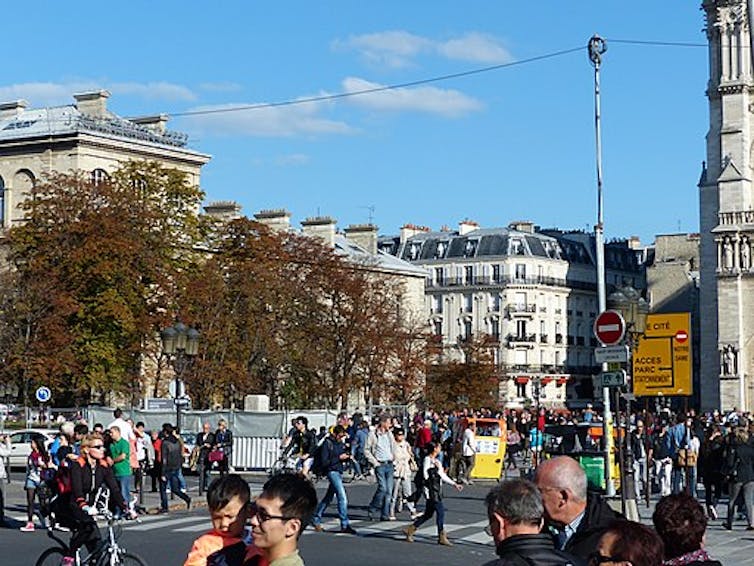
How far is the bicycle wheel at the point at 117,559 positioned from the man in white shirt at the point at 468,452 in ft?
83.0

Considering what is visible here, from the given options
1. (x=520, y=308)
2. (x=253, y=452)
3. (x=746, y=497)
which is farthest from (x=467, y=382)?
(x=746, y=497)

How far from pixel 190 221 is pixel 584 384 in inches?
2224

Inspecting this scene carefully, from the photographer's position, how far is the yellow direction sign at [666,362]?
2828 centimetres

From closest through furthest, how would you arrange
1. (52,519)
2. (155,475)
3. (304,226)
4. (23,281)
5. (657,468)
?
(52,519) → (155,475) → (657,468) → (23,281) → (304,226)

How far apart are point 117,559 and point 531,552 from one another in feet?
29.1

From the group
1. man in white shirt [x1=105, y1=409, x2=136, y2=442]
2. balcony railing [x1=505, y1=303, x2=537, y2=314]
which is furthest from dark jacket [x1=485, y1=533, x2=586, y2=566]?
balcony railing [x1=505, y1=303, x2=537, y2=314]

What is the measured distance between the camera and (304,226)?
89.8 metres

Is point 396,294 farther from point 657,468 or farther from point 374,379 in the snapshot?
point 657,468

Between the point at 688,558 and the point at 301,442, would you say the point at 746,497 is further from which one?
the point at 688,558

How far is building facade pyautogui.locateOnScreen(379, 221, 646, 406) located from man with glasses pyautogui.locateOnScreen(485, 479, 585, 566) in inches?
3964

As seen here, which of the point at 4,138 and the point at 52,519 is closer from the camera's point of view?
the point at 52,519

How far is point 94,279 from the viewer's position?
59.7 metres

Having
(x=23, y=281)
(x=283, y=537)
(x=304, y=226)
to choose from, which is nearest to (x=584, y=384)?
(x=304, y=226)

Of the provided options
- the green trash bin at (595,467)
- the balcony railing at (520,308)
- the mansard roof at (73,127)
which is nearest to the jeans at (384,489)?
the green trash bin at (595,467)
